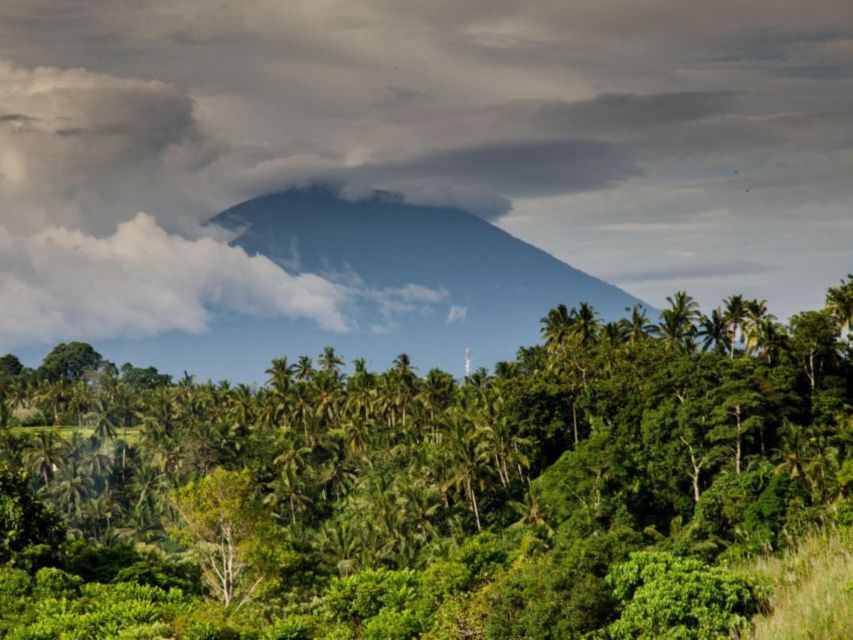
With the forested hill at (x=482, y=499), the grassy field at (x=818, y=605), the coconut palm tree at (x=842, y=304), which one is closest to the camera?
the grassy field at (x=818, y=605)

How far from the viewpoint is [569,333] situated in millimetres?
103438

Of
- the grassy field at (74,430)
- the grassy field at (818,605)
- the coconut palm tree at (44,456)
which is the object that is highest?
the grassy field at (74,430)

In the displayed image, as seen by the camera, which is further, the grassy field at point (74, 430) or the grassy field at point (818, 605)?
the grassy field at point (74, 430)

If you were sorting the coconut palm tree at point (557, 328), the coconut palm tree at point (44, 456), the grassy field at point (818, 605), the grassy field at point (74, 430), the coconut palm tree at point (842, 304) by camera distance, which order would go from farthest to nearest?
the grassy field at point (74, 430), the coconut palm tree at point (44, 456), the coconut palm tree at point (557, 328), the coconut palm tree at point (842, 304), the grassy field at point (818, 605)

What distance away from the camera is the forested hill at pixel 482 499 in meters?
29.9

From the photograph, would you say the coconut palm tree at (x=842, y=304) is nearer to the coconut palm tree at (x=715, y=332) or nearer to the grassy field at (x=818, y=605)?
the coconut palm tree at (x=715, y=332)

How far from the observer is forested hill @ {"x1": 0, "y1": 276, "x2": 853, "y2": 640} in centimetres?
2994

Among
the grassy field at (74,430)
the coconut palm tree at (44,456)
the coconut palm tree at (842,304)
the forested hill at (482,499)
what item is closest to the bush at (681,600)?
the forested hill at (482,499)

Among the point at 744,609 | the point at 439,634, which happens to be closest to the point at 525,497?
the point at 439,634

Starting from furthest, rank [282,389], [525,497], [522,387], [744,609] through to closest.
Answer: [282,389] < [522,387] < [525,497] < [744,609]

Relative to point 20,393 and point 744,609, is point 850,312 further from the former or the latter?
point 20,393

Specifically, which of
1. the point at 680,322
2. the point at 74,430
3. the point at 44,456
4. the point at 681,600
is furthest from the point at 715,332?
the point at 74,430

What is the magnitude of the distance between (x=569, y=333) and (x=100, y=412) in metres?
65.1

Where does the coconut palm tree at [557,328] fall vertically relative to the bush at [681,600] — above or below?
above
